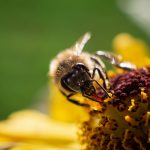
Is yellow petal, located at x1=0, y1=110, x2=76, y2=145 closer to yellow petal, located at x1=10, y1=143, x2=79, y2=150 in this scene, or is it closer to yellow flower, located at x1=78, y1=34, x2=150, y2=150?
yellow petal, located at x1=10, y1=143, x2=79, y2=150

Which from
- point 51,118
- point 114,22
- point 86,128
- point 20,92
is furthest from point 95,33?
point 86,128

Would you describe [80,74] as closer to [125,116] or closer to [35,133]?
[125,116]

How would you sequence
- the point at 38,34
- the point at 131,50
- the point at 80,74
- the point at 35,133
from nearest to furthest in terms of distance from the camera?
the point at 80,74 < the point at 35,133 < the point at 131,50 < the point at 38,34

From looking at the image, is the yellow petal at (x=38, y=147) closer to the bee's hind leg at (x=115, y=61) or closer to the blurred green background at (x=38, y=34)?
the bee's hind leg at (x=115, y=61)

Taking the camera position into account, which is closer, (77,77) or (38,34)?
(77,77)

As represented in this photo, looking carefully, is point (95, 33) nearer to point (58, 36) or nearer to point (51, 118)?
point (58, 36)

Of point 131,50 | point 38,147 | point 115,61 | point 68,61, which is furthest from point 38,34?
point 68,61

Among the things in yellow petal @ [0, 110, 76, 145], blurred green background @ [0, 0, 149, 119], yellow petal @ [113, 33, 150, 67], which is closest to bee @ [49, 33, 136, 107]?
yellow petal @ [0, 110, 76, 145]

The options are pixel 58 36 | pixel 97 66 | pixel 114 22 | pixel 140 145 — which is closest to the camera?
pixel 140 145
